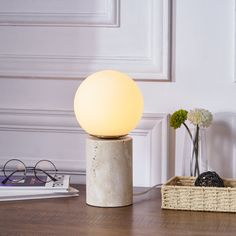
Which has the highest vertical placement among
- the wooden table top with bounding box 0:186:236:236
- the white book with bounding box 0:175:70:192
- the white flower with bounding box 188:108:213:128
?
the white flower with bounding box 188:108:213:128

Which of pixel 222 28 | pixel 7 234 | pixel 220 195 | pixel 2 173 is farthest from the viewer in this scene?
pixel 2 173

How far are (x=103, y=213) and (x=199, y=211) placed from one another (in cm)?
17

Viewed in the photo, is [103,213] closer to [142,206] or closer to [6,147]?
[142,206]

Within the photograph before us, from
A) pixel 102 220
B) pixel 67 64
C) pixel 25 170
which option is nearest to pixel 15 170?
pixel 25 170

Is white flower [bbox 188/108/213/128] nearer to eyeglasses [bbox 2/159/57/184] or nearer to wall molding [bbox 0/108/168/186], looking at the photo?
wall molding [bbox 0/108/168/186]

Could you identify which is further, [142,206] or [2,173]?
[2,173]

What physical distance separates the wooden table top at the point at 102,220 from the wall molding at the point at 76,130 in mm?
163

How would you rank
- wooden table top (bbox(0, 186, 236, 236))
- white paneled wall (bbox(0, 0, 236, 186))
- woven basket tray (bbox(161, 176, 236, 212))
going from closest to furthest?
wooden table top (bbox(0, 186, 236, 236)) → woven basket tray (bbox(161, 176, 236, 212)) → white paneled wall (bbox(0, 0, 236, 186))

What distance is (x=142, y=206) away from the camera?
4.22 ft

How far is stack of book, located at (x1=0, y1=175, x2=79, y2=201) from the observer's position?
1323 millimetres

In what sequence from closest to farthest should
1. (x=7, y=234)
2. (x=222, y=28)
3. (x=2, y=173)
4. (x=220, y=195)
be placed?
(x=7, y=234) → (x=220, y=195) → (x=222, y=28) → (x=2, y=173)

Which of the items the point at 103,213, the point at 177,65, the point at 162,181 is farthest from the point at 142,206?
the point at 177,65

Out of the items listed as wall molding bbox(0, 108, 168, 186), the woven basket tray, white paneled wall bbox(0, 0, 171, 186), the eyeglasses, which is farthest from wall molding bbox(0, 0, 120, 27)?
the woven basket tray

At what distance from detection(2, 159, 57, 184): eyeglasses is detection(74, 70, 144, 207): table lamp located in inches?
5.9
